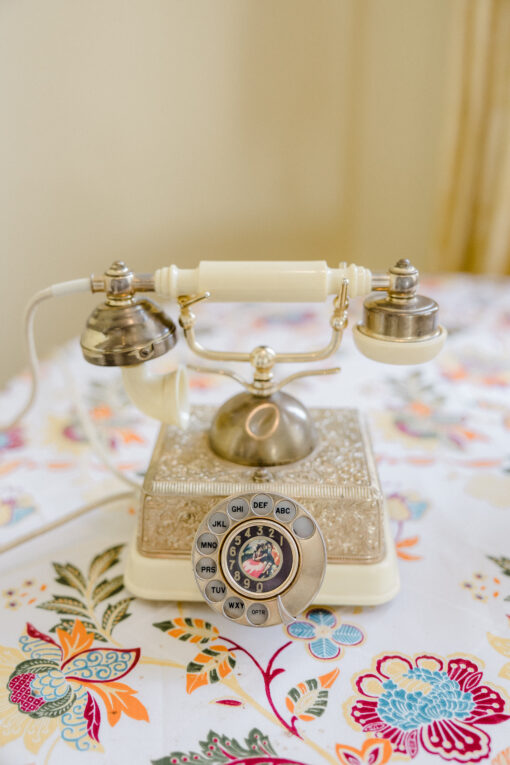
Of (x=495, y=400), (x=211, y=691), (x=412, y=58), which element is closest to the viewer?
(x=211, y=691)

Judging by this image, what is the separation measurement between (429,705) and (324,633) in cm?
12

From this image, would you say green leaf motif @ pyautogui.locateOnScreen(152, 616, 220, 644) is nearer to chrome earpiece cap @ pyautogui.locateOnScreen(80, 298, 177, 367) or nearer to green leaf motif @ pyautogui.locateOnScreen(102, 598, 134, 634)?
green leaf motif @ pyautogui.locateOnScreen(102, 598, 134, 634)

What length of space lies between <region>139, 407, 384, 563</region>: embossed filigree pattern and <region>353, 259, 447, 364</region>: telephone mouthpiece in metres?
0.13

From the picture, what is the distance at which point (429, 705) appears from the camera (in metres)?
0.56

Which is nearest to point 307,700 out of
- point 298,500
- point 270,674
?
point 270,674

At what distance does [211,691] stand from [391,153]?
212 cm

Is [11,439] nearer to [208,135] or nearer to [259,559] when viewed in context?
[259,559]

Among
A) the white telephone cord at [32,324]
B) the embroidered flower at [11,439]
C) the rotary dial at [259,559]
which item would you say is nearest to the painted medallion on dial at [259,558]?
the rotary dial at [259,559]

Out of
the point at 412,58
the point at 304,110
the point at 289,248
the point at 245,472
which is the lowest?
the point at 289,248

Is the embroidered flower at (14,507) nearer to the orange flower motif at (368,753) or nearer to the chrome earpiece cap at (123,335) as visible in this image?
the chrome earpiece cap at (123,335)

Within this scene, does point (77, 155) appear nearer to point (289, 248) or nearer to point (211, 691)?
point (289, 248)

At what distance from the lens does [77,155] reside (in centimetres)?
176

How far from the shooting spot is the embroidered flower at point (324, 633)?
62 cm

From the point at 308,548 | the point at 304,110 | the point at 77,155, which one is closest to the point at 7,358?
the point at 77,155
